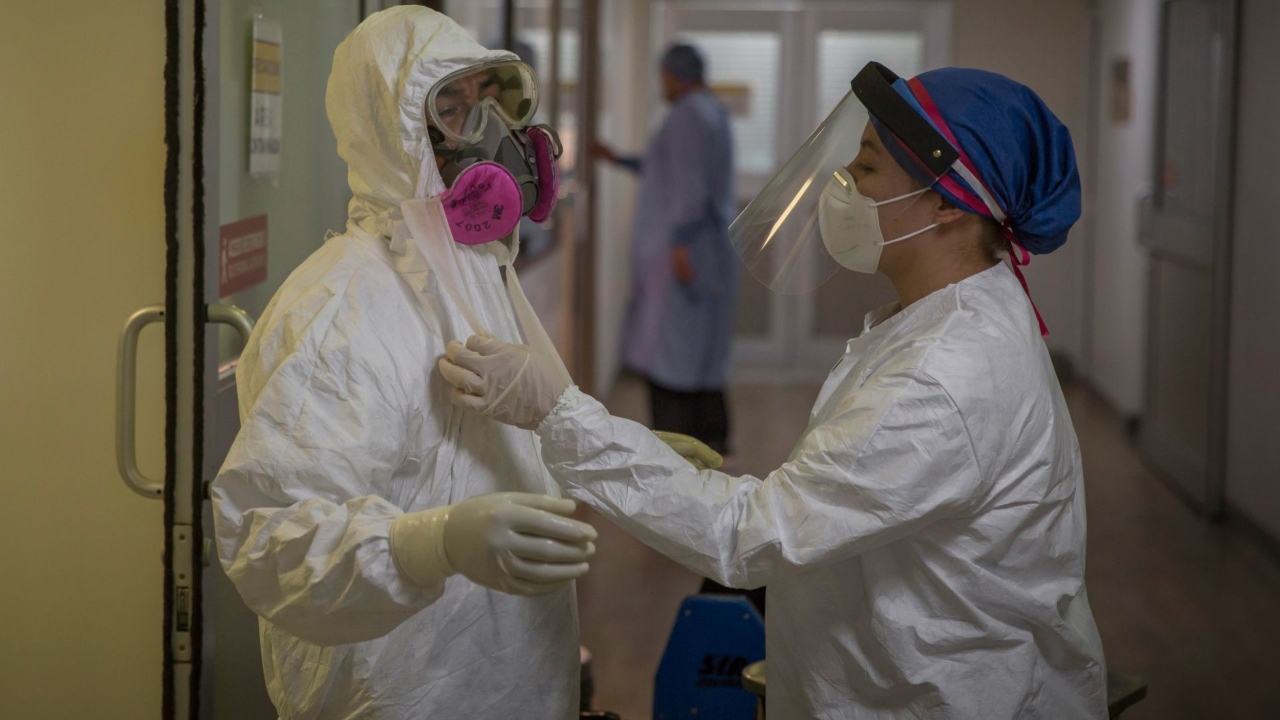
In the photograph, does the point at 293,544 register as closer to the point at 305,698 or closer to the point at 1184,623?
the point at 305,698

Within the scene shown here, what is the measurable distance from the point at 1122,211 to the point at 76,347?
5.18m

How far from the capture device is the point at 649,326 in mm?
4742

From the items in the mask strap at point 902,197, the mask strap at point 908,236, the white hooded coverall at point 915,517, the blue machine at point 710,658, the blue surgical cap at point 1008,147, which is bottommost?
the blue machine at point 710,658

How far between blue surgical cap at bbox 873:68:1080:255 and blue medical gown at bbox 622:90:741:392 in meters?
3.15

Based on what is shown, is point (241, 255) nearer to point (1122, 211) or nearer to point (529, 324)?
point (529, 324)

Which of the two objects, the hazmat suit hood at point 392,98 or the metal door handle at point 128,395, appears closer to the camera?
the hazmat suit hood at point 392,98

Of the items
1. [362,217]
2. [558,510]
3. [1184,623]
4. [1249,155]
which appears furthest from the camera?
[1249,155]

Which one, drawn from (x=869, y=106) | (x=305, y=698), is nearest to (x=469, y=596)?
(x=305, y=698)

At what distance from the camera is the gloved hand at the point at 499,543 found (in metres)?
1.07

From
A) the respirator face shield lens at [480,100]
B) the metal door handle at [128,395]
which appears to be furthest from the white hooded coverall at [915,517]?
the metal door handle at [128,395]

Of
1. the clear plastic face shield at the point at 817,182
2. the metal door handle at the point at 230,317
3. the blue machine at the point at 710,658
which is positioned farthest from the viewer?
the blue machine at the point at 710,658

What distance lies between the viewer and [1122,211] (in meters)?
5.78

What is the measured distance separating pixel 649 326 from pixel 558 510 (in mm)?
3647

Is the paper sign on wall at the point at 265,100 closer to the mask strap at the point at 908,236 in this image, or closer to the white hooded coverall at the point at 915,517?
the white hooded coverall at the point at 915,517
